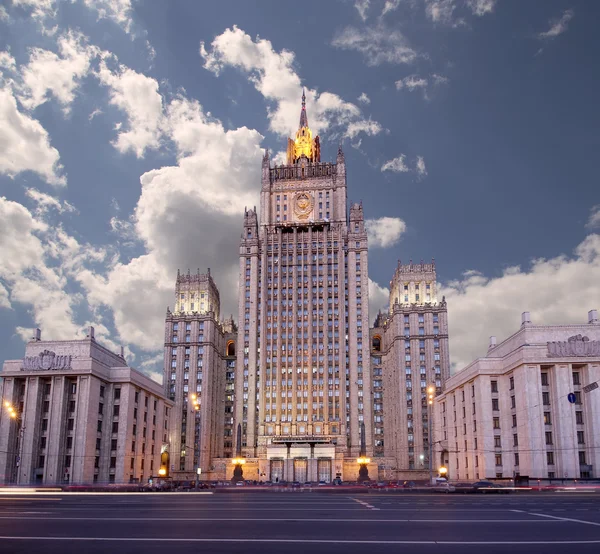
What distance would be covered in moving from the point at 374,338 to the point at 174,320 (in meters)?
57.6

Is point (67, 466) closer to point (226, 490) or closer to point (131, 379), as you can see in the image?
point (131, 379)

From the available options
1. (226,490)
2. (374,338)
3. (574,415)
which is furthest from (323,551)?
(374,338)

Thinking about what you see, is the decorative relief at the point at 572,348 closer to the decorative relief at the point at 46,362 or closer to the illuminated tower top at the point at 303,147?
the decorative relief at the point at 46,362

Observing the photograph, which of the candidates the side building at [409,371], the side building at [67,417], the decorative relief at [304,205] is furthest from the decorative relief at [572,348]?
the decorative relief at [304,205]

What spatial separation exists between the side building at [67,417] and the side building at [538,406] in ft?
210

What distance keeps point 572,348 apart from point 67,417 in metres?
85.6

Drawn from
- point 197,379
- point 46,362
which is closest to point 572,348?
point 46,362

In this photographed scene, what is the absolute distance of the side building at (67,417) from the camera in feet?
363

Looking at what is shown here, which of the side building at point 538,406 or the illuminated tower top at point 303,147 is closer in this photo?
the side building at point 538,406

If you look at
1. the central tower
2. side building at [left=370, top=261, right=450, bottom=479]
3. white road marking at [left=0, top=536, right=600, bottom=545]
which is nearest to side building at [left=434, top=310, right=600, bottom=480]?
side building at [left=370, top=261, right=450, bottom=479]

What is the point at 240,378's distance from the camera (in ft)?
527

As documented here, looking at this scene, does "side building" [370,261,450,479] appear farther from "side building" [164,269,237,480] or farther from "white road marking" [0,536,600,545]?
"white road marking" [0,536,600,545]

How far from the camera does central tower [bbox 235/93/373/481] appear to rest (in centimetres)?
15162

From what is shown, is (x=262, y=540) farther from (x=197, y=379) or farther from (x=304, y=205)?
(x=304, y=205)
